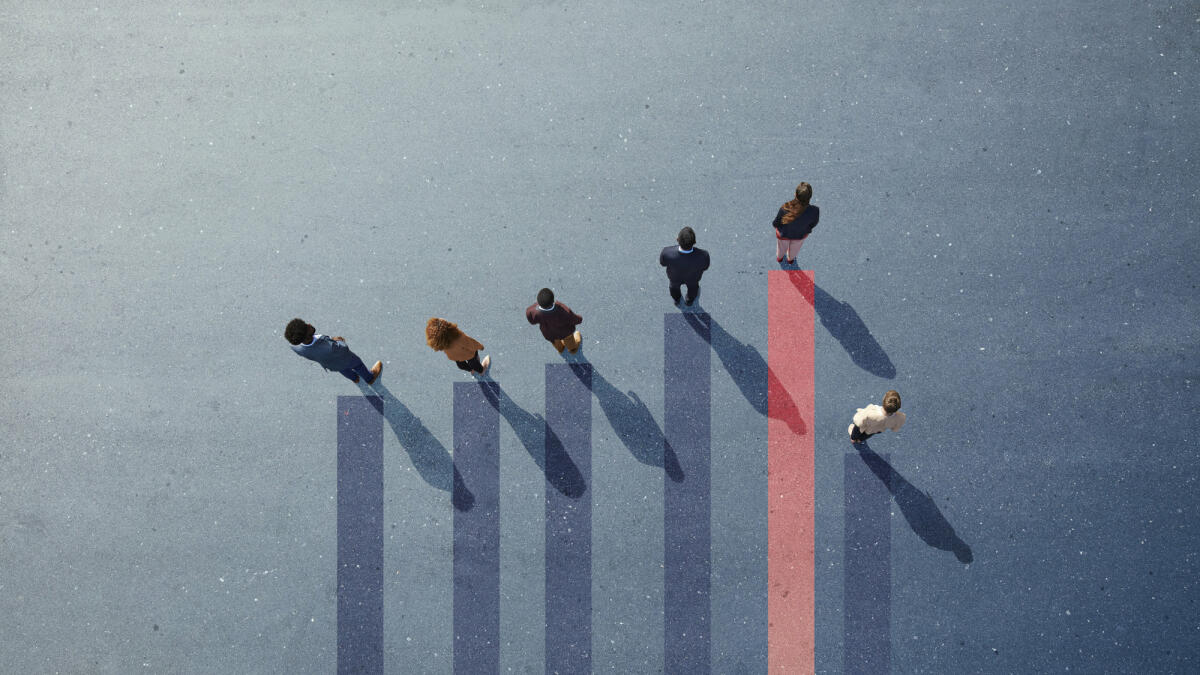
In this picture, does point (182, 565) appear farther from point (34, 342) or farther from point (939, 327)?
point (939, 327)

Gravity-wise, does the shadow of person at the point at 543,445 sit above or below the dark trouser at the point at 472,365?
below

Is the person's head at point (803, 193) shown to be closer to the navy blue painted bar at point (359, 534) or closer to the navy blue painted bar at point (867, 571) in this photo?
the navy blue painted bar at point (867, 571)

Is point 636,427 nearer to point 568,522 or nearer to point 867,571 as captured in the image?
point 568,522

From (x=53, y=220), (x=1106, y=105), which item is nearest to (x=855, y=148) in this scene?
(x=1106, y=105)

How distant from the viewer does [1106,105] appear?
227 inches

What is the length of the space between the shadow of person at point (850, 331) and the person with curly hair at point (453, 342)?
277 cm

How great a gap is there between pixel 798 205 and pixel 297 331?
12.2 feet

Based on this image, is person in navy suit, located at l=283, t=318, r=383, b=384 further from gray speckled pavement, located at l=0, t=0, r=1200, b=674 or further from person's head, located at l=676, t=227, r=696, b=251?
person's head, located at l=676, t=227, r=696, b=251

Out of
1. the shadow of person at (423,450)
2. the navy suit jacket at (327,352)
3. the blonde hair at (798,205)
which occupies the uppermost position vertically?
Answer: the blonde hair at (798,205)

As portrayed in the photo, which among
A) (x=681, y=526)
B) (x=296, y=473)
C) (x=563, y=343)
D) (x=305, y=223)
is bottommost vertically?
(x=681, y=526)

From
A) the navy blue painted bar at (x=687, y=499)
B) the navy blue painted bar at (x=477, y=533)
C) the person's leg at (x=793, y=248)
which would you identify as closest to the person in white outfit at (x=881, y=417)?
the navy blue painted bar at (x=687, y=499)

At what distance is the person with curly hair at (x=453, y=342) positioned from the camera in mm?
4637

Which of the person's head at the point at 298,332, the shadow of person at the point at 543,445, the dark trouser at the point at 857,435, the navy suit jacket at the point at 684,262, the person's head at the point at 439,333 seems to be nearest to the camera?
the person's head at the point at 298,332

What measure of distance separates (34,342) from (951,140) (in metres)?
8.15
